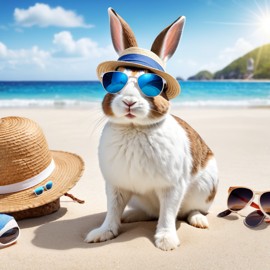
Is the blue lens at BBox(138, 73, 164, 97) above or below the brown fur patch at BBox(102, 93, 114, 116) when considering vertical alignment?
above

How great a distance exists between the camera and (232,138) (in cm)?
743

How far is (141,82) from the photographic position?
2.41 m

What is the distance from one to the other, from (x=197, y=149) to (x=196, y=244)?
0.68 metres

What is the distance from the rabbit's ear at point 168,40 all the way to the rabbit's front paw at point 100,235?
1246 mm

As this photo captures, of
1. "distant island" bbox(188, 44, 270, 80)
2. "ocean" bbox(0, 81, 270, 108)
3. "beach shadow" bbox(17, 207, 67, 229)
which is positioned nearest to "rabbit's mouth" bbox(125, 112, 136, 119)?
"beach shadow" bbox(17, 207, 67, 229)

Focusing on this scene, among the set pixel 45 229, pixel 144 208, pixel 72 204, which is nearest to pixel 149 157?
pixel 144 208

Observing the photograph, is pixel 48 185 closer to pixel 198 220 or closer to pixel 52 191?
pixel 52 191

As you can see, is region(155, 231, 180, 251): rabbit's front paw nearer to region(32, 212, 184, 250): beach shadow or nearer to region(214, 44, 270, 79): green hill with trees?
region(32, 212, 184, 250): beach shadow

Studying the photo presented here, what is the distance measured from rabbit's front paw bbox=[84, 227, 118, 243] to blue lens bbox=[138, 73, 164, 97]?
39.4 inches

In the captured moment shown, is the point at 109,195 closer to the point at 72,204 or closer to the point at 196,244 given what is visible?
the point at 196,244

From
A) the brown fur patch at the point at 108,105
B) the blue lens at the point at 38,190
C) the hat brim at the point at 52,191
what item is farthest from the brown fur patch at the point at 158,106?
the blue lens at the point at 38,190

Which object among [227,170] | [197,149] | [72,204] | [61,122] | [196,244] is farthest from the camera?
[61,122]

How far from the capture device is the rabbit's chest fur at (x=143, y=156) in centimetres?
251

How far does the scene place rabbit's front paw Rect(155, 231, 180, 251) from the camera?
253cm
